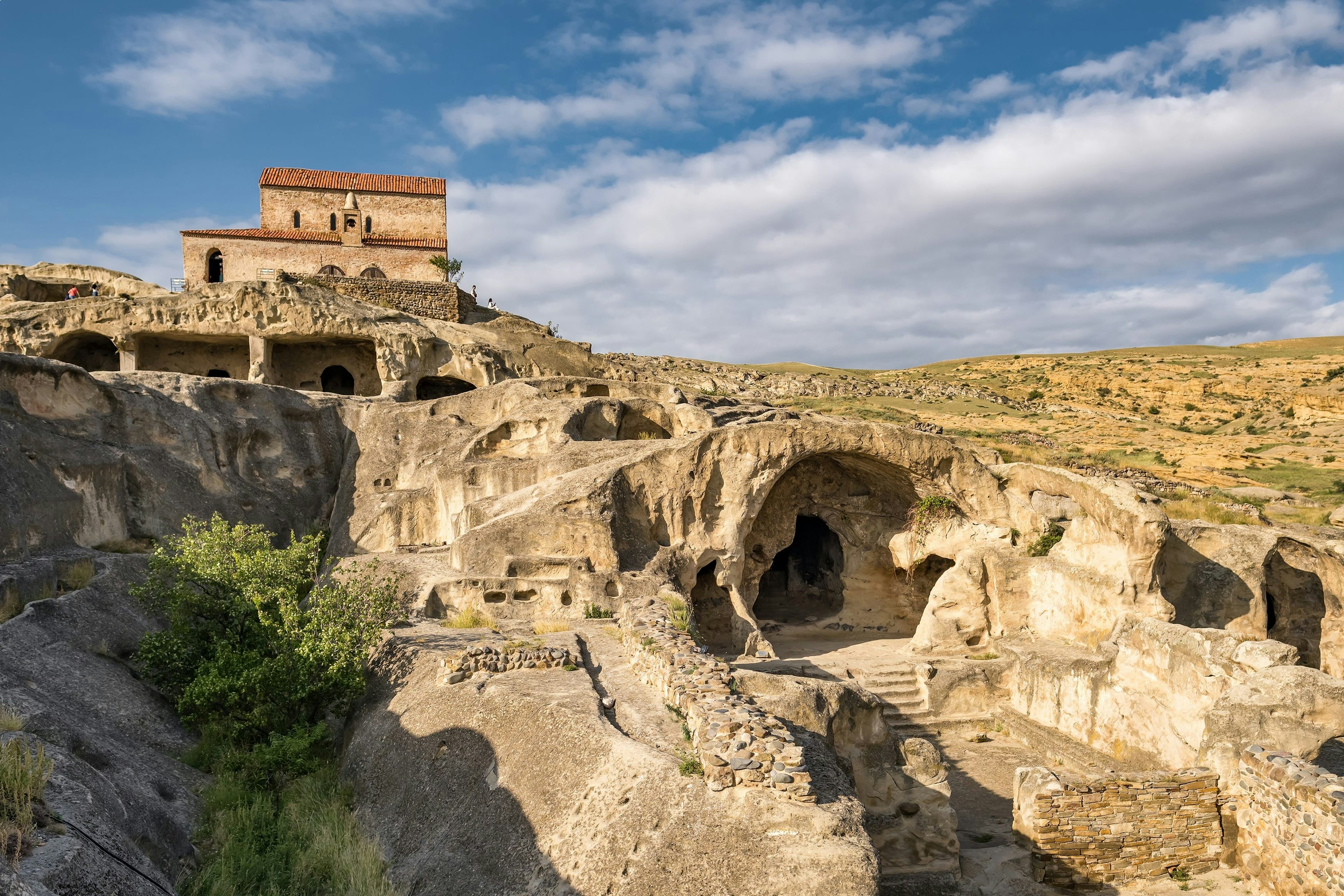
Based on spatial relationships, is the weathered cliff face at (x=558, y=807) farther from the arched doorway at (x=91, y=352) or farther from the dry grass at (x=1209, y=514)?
the arched doorway at (x=91, y=352)

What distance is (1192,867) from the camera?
10.1 m

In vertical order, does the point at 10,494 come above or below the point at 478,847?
above

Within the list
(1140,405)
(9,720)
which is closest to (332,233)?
(9,720)

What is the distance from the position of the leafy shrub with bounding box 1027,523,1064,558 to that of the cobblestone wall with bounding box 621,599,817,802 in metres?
9.20

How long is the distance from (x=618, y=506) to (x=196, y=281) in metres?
23.4

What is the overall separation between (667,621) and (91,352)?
23070mm

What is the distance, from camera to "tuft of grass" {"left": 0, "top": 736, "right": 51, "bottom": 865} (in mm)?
5281

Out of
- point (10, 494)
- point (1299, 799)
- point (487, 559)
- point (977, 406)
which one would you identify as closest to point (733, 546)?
point (487, 559)

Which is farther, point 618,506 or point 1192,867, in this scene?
point 618,506

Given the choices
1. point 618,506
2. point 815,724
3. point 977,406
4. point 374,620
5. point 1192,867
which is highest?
point 977,406

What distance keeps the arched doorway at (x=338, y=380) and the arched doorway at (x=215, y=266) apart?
23.7 feet

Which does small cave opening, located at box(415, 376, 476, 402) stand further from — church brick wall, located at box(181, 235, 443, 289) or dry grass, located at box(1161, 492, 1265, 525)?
dry grass, located at box(1161, 492, 1265, 525)

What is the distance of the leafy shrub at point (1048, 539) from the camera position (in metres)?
16.9

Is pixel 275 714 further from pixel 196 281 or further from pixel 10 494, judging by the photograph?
pixel 196 281
